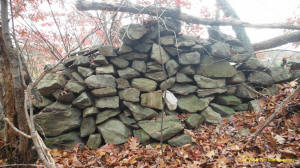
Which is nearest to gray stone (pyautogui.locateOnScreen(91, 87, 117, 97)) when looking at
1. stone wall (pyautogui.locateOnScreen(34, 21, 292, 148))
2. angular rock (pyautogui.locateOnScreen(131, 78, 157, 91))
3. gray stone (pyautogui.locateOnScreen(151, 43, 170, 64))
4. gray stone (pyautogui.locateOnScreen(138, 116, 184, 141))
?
stone wall (pyautogui.locateOnScreen(34, 21, 292, 148))

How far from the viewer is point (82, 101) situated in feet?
9.99

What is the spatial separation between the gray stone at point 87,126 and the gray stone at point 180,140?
1576 millimetres

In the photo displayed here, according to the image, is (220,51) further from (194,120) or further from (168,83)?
(194,120)

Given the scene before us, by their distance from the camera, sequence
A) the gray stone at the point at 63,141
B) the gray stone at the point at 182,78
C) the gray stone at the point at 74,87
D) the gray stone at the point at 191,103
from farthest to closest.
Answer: the gray stone at the point at 182,78 → the gray stone at the point at 191,103 → the gray stone at the point at 74,87 → the gray stone at the point at 63,141

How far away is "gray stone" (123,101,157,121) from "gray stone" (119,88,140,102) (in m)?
0.11

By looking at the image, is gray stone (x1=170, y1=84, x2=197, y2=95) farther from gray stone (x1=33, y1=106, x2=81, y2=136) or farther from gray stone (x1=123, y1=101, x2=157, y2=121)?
gray stone (x1=33, y1=106, x2=81, y2=136)

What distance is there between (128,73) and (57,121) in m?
1.71

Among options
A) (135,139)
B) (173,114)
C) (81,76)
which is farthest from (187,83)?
(81,76)

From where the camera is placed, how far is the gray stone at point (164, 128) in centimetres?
291

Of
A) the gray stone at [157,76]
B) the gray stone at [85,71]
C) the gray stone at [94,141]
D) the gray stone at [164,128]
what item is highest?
the gray stone at [85,71]

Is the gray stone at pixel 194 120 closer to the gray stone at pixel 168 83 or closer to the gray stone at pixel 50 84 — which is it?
the gray stone at pixel 168 83

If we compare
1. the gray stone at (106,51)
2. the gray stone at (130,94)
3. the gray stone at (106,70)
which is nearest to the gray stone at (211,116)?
the gray stone at (130,94)

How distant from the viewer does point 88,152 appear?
2.74 meters

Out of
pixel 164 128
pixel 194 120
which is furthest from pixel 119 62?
pixel 194 120
